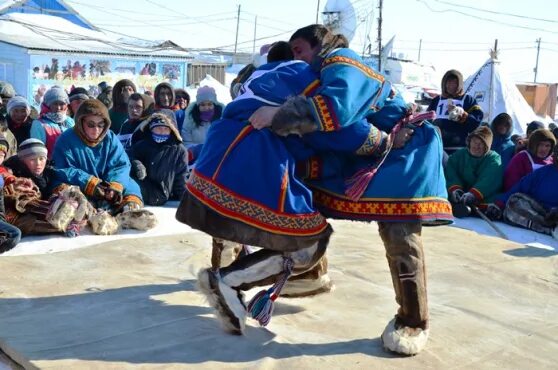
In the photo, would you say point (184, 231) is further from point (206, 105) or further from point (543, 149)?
point (543, 149)

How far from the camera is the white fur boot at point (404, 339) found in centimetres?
257

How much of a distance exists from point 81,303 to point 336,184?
129 centimetres

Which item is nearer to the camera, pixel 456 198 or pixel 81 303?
pixel 81 303

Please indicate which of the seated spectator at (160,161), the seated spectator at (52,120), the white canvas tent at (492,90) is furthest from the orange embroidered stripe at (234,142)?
the white canvas tent at (492,90)

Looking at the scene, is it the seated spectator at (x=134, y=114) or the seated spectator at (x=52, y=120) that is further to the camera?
the seated spectator at (x=134, y=114)

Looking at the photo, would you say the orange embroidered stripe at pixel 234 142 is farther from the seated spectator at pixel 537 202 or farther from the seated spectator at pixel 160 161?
the seated spectator at pixel 537 202

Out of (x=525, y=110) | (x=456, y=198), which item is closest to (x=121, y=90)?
(x=456, y=198)

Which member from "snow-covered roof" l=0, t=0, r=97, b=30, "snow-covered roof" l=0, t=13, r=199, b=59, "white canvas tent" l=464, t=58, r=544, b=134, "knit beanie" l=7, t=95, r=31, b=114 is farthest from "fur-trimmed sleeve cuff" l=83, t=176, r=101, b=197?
"snow-covered roof" l=0, t=0, r=97, b=30

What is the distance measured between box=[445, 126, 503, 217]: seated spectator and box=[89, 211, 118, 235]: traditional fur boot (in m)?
3.08

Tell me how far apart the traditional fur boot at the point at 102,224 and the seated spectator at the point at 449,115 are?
11.7 ft

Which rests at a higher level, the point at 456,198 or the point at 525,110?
the point at 525,110

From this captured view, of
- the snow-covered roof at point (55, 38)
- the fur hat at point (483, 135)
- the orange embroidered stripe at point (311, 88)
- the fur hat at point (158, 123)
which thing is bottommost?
the fur hat at point (158, 123)

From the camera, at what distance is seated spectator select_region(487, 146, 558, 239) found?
549cm

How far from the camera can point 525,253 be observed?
437 cm
